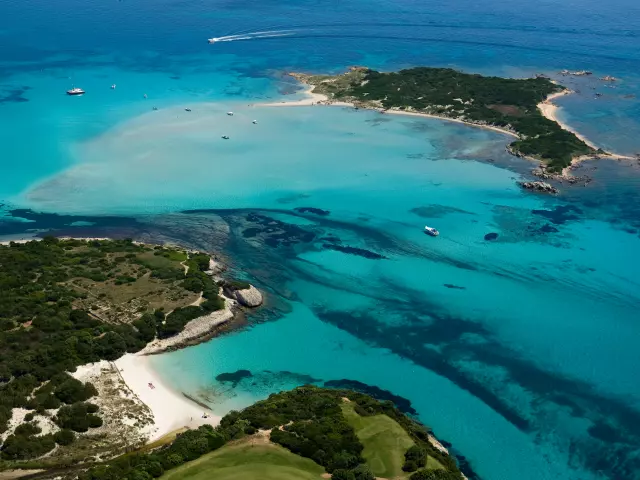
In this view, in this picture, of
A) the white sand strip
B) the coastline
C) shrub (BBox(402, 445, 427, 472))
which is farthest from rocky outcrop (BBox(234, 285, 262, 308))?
the coastline

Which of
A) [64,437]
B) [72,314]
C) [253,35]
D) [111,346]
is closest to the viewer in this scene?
[64,437]

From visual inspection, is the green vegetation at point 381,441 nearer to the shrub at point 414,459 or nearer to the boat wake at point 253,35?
the shrub at point 414,459

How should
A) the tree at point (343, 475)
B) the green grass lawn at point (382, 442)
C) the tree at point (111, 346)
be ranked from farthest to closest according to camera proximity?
the tree at point (111, 346) → the green grass lawn at point (382, 442) → the tree at point (343, 475)

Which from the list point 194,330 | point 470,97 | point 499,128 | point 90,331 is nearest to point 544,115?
point 499,128

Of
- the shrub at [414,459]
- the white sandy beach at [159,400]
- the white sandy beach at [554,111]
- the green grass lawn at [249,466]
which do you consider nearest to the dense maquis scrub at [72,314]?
the white sandy beach at [159,400]

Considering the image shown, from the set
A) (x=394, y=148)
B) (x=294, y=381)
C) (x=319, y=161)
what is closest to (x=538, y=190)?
(x=394, y=148)

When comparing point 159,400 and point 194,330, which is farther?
point 194,330

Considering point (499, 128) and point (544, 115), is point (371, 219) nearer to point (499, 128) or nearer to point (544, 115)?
point (499, 128)
